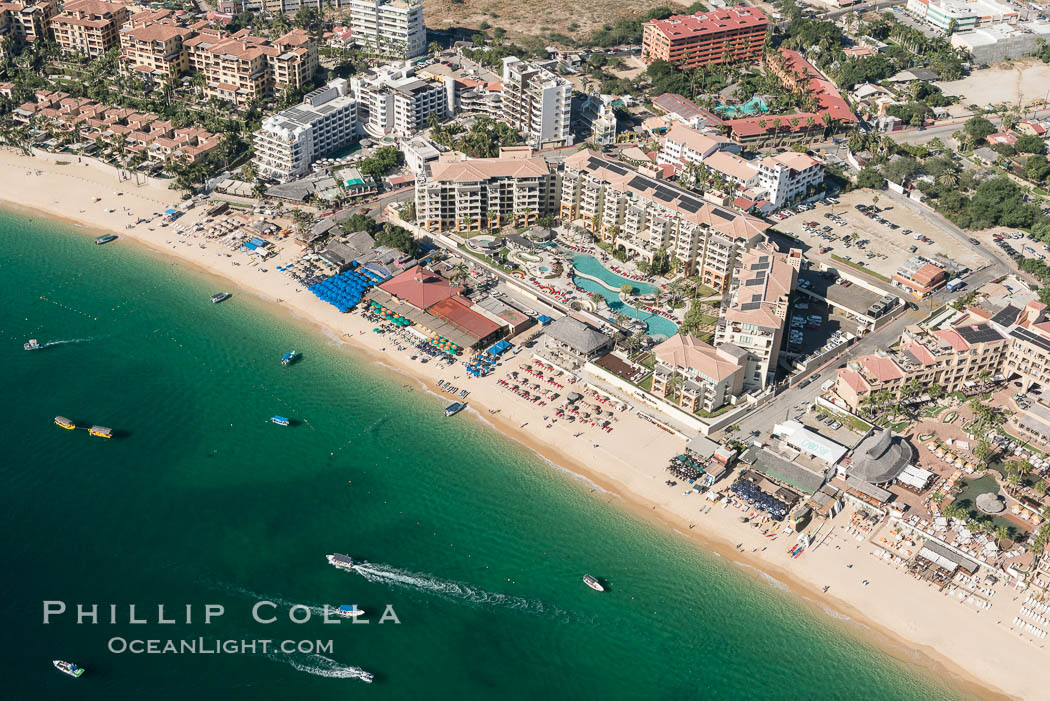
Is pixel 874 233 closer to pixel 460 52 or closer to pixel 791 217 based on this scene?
pixel 791 217

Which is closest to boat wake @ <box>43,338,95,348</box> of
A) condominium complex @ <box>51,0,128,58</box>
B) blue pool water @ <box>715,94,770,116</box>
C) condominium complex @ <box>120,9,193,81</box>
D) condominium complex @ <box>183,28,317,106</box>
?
condominium complex @ <box>183,28,317,106</box>

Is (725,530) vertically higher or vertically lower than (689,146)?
lower

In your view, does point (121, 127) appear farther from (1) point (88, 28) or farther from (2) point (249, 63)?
(1) point (88, 28)

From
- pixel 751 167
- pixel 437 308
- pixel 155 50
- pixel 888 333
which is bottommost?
pixel 437 308

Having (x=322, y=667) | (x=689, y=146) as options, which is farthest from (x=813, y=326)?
(x=322, y=667)

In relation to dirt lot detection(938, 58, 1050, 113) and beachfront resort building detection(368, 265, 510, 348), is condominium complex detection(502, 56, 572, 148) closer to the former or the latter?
beachfront resort building detection(368, 265, 510, 348)

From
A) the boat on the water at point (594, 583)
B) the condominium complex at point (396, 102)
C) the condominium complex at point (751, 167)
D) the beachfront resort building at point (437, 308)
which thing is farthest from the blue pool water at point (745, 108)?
the boat on the water at point (594, 583)

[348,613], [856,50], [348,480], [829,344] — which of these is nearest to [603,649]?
[348,613]

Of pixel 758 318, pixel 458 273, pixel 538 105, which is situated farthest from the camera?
pixel 538 105
